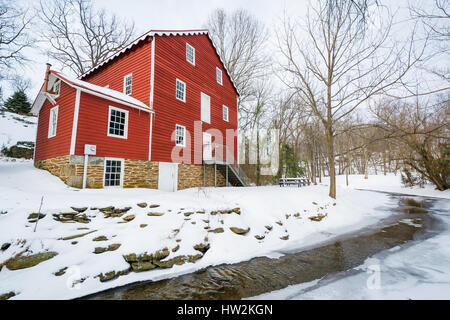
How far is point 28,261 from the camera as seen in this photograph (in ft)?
11.2

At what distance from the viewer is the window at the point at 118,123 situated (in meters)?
8.43

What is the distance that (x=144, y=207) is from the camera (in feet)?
18.2

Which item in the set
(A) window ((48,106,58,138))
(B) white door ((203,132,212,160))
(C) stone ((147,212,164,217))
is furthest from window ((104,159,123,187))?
(B) white door ((203,132,212,160))

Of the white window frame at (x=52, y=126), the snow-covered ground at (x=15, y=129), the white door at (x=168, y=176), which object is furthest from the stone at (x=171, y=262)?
the snow-covered ground at (x=15, y=129)

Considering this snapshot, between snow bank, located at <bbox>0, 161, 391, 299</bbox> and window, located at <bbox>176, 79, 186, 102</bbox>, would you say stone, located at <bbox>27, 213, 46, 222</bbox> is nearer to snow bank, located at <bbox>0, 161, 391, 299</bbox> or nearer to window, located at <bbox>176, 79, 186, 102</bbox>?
snow bank, located at <bbox>0, 161, 391, 299</bbox>

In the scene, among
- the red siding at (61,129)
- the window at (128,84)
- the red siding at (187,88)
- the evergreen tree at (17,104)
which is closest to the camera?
the red siding at (61,129)

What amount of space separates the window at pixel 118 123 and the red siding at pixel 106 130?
0.14 m

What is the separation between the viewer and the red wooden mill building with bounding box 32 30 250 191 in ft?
25.4

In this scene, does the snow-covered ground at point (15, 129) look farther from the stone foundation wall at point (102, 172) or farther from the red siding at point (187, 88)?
the red siding at point (187, 88)

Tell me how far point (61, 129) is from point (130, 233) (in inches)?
273

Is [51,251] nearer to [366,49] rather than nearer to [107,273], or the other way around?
[107,273]

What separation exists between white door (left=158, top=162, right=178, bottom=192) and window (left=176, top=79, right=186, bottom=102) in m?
4.32
